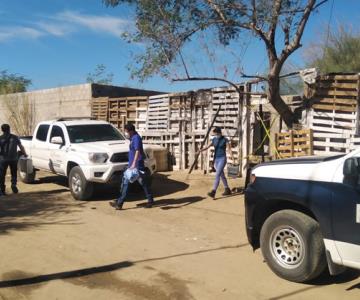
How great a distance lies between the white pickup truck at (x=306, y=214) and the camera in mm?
4828

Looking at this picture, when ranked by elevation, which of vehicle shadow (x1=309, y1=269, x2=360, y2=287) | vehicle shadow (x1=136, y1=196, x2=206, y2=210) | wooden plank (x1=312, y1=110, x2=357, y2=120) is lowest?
vehicle shadow (x1=309, y1=269, x2=360, y2=287)

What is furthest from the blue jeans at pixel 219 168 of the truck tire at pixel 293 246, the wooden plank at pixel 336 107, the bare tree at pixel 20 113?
the bare tree at pixel 20 113

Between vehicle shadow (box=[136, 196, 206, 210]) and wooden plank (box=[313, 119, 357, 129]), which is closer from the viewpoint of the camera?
vehicle shadow (box=[136, 196, 206, 210])

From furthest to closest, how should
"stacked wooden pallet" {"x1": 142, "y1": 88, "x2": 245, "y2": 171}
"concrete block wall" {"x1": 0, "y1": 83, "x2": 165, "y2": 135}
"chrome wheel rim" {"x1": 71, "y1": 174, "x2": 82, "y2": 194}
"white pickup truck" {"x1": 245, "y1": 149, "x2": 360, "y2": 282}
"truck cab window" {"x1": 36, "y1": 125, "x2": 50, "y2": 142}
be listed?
"concrete block wall" {"x1": 0, "y1": 83, "x2": 165, "y2": 135}
"stacked wooden pallet" {"x1": 142, "y1": 88, "x2": 245, "y2": 171}
"truck cab window" {"x1": 36, "y1": 125, "x2": 50, "y2": 142}
"chrome wheel rim" {"x1": 71, "y1": 174, "x2": 82, "y2": 194}
"white pickup truck" {"x1": 245, "y1": 149, "x2": 360, "y2": 282}

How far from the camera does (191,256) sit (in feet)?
22.0

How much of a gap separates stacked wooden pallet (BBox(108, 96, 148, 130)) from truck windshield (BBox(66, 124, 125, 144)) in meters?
A: 4.43

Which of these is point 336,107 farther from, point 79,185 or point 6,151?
point 6,151

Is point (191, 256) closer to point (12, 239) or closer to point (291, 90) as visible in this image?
point (12, 239)

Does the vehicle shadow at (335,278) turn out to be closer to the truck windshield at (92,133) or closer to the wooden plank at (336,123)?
the wooden plank at (336,123)

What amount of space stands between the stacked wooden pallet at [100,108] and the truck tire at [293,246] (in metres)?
13.7

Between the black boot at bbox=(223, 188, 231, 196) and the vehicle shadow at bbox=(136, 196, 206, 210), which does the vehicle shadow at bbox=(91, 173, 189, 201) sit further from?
the black boot at bbox=(223, 188, 231, 196)

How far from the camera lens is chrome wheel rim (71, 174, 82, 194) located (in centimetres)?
1130

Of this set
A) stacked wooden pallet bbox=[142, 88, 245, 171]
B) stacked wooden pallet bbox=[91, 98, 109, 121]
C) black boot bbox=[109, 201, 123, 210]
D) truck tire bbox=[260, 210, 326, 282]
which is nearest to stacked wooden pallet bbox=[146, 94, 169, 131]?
stacked wooden pallet bbox=[142, 88, 245, 171]

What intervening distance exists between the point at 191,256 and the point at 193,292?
1401 millimetres
